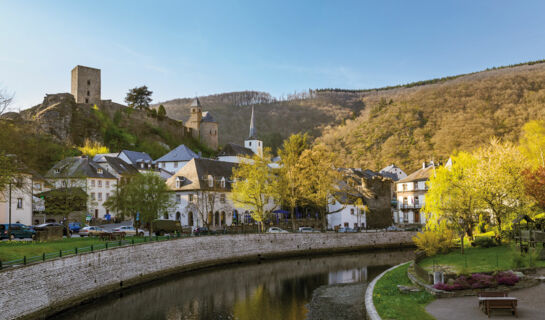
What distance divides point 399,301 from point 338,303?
7597 mm

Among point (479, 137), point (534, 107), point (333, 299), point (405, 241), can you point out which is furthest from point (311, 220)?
point (534, 107)

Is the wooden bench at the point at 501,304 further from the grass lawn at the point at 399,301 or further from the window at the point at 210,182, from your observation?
the window at the point at 210,182

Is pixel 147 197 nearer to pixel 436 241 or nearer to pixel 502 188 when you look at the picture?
pixel 436 241

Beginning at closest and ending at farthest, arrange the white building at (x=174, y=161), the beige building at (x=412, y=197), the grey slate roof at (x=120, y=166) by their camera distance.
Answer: the grey slate roof at (x=120, y=166) < the beige building at (x=412, y=197) < the white building at (x=174, y=161)

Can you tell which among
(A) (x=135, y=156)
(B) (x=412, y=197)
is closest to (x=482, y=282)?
(B) (x=412, y=197)

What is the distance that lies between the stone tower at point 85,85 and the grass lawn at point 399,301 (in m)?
104

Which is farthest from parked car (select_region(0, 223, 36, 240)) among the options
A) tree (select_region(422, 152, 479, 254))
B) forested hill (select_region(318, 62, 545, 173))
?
forested hill (select_region(318, 62, 545, 173))

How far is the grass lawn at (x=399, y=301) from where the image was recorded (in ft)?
60.7

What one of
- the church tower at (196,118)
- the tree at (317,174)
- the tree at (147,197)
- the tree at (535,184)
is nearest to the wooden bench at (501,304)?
the tree at (535,184)

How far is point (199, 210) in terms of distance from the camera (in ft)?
189

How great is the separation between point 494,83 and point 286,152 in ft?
451

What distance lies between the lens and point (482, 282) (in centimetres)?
2178

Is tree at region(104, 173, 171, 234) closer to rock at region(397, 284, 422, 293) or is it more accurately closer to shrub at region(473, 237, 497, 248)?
rock at region(397, 284, 422, 293)

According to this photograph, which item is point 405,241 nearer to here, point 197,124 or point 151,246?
point 151,246
